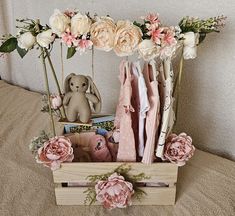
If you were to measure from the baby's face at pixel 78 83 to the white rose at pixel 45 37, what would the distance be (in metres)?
0.14

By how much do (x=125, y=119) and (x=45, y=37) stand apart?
264 millimetres

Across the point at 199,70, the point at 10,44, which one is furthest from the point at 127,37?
the point at 199,70

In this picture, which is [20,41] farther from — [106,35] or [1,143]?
[1,143]

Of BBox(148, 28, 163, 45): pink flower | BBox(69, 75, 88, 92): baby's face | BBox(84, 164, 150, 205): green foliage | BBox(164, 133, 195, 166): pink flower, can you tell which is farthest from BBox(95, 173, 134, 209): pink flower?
BBox(148, 28, 163, 45): pink flower

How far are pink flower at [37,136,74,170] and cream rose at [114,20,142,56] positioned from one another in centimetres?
28

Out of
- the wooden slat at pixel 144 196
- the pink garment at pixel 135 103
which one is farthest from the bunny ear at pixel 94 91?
the wooden slat at pixel 144 196

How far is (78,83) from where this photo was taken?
80cm

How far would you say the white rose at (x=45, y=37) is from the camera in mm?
677

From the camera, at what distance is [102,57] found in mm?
1169

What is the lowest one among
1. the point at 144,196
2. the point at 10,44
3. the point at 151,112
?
the point at 144,196

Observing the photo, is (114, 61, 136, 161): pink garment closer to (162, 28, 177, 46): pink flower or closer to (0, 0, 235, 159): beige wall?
(162, 28, 177, 46): pink flower

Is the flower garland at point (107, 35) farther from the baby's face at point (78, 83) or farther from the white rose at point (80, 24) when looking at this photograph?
the baby's face at point (78, 83)

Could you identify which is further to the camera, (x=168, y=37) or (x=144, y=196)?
(x=144, y=196)

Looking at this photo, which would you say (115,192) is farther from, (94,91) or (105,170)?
(94,91)
